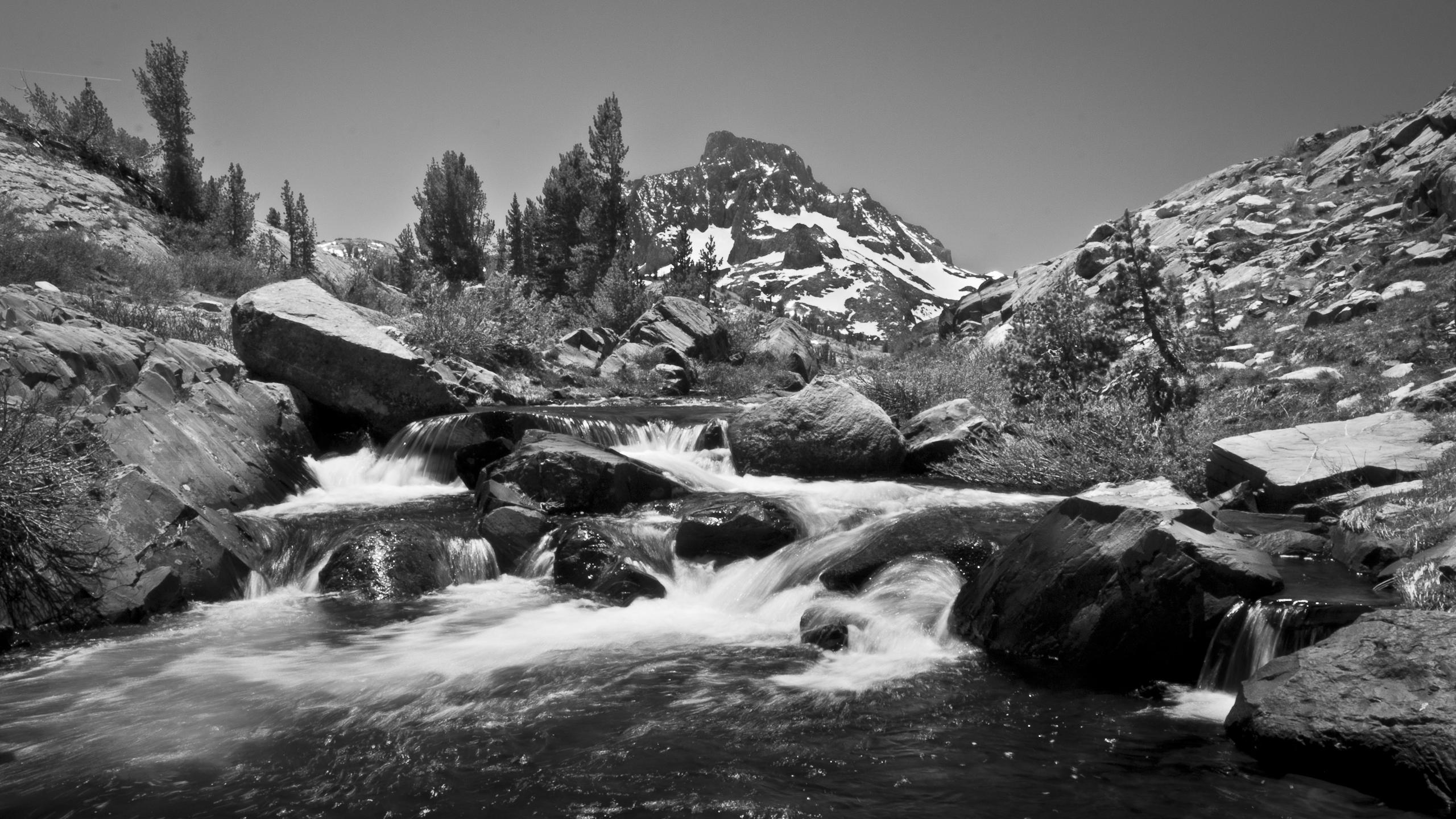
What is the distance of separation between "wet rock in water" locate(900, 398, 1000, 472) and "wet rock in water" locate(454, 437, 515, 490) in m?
6.92

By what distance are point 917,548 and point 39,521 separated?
823cm

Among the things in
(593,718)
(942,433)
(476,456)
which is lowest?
(593,718)

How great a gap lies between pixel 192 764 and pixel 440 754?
57.6 inches

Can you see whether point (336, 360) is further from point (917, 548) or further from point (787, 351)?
point (787, 351)

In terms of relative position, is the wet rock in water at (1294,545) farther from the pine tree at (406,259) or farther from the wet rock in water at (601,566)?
the pine tree at (406,259)

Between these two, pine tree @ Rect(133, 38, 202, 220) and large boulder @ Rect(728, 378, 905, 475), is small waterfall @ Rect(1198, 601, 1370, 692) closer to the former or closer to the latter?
large boulder @ Rect(728, 378, 905, 475)

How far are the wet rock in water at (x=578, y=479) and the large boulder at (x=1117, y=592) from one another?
566 centimetres

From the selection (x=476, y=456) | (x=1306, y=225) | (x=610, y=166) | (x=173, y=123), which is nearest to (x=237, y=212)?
(x=173, y=123)

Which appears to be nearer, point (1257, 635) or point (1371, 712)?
point (1371, 712)

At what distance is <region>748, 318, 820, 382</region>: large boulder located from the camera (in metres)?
30.4

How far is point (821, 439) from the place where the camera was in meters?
13.4

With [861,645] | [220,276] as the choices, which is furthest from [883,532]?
[220,276]

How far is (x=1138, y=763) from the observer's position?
4566 mm

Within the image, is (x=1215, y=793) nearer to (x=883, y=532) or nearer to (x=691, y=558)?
(x=883, y=532)
